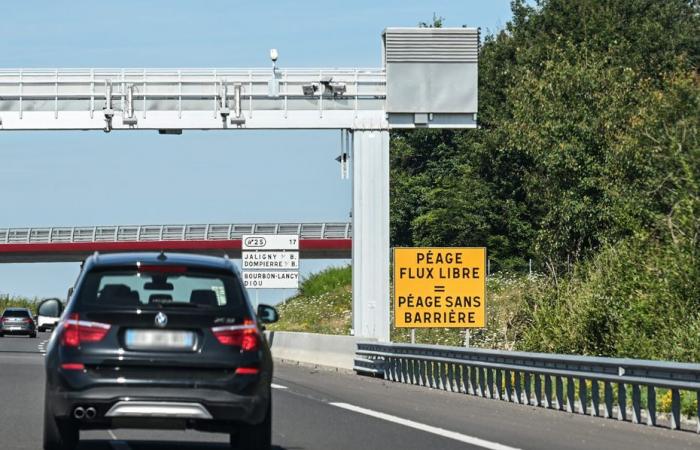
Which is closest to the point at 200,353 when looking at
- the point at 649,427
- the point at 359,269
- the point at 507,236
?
the point at 649,427

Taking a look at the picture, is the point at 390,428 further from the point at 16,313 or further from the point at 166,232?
the point at 166,232

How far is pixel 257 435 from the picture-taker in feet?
39.1

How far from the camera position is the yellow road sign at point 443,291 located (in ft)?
107

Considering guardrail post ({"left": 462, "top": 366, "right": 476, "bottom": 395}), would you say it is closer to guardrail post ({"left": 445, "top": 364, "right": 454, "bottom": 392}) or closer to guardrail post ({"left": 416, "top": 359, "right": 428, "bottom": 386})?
guardrail post ({"left": 445, "top": 364, "right": 454, "bottom": 392})

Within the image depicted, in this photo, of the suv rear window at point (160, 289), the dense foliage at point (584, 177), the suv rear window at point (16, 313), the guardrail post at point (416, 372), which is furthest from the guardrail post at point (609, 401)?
the suv rear window at point (16, 313)

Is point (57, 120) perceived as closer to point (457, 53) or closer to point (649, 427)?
point (457, 53)

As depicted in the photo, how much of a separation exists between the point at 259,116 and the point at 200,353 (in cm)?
3274

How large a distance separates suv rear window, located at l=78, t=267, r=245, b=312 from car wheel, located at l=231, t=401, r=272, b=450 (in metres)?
0.98

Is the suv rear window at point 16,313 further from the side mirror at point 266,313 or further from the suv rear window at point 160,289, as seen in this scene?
the suv rear window at point 160,289

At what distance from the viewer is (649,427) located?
16.5 m

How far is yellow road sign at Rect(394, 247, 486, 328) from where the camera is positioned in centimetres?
3269

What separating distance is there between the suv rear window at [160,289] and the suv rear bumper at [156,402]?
2.05ft

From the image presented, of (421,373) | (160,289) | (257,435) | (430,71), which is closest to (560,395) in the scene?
(421,373)

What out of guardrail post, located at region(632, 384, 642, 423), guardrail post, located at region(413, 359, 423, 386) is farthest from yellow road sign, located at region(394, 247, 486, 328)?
guardrail post, located at region(632, 384, 642, 423)
